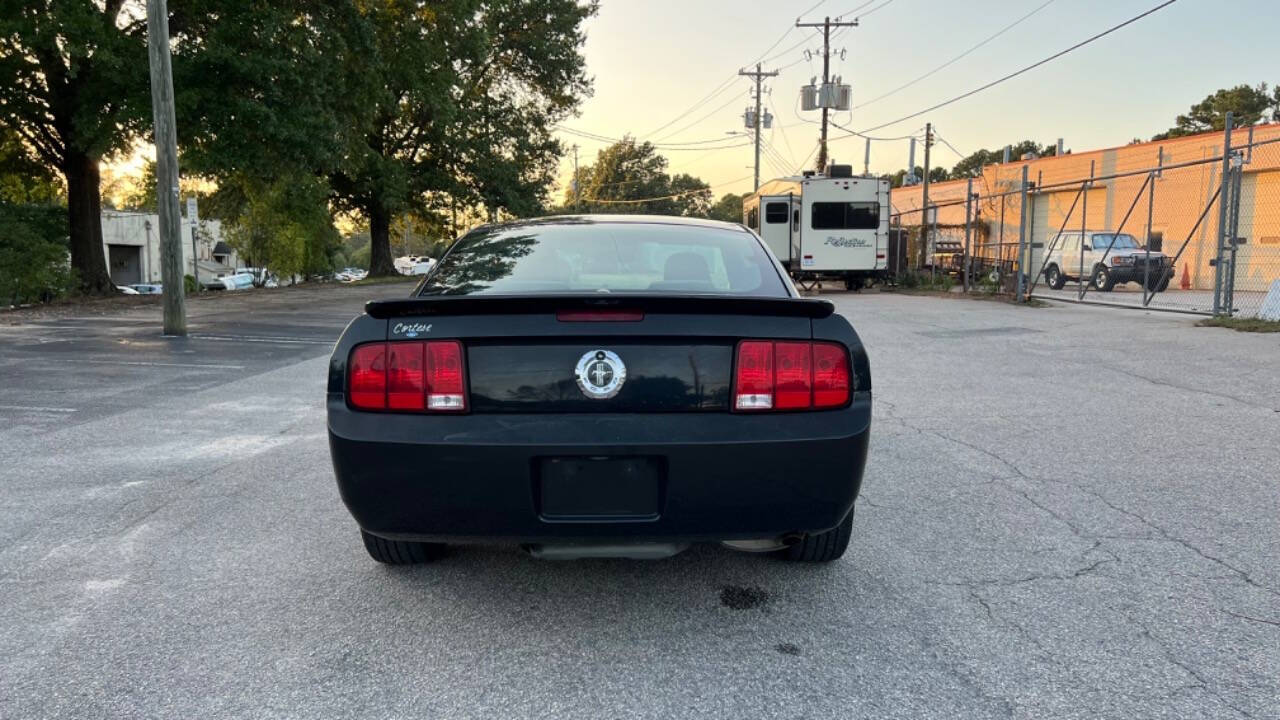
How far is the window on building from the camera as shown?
23.1 meters

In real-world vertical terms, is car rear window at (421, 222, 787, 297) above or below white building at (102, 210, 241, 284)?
below

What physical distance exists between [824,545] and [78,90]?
19.8 meters

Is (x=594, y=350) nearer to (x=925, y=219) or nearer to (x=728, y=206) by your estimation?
(x=925, y=219)

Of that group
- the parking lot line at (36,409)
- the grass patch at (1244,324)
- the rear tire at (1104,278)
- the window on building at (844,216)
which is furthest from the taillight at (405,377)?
the rear tire at (1104,278)

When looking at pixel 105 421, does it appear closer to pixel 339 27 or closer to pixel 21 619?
pixel 21 619

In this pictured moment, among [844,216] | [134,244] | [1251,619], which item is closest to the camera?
[1251,619]

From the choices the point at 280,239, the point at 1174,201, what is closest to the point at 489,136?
the point at 280,239

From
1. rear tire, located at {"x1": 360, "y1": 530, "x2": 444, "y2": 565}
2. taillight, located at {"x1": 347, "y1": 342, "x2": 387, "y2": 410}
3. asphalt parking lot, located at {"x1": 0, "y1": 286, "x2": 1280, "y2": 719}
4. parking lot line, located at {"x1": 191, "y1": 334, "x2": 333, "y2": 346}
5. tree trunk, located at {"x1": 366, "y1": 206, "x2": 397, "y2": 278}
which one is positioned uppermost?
tree trunk, located at {"x1": 366, "y1": 206, "x2": 397, "y2": 278}

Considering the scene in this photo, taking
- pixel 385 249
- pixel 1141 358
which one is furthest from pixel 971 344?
pixel 385 249

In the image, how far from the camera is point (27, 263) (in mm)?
17016

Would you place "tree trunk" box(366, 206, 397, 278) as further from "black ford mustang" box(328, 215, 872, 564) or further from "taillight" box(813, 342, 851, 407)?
"taillight" box(813, 342, 851, 407)

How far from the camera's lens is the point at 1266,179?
27969mm

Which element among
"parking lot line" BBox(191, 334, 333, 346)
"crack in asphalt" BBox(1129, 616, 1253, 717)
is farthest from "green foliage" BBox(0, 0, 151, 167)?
"crack in asphalt" BBox(1129, 616, 1253, 717)

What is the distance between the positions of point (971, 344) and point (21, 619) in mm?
10881
